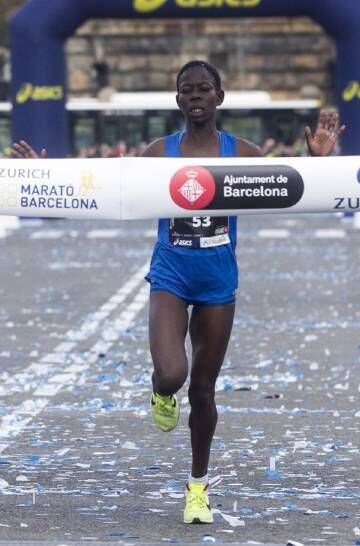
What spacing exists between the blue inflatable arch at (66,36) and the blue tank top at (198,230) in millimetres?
25876

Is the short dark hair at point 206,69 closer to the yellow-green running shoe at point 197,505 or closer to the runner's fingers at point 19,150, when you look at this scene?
the runner's fingers at point 19,150

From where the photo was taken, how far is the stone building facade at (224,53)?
208 ft

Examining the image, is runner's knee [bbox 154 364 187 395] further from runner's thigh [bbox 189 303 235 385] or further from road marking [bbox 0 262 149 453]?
road marking [bbox 0 262 149 453]

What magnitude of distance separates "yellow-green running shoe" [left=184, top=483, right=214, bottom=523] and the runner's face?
58.2 inches

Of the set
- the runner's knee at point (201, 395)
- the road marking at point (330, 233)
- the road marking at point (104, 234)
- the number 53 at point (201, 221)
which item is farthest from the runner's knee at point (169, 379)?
the road marking at point (104, 234)

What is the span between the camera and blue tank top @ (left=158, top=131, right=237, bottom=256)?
7.55 m

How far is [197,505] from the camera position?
7.30 metres

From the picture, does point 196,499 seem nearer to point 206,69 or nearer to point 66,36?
point 206,69

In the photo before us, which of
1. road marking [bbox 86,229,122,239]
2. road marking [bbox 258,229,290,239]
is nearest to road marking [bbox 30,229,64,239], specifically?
road marking [bbox 86,229,122,239]

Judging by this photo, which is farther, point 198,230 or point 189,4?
point 189,4

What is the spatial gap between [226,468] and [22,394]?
3.01 m

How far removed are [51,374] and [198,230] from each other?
16.3 feet

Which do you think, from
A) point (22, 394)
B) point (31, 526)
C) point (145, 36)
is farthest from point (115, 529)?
point (145, 36)

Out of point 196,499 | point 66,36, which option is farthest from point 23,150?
point 66,36
